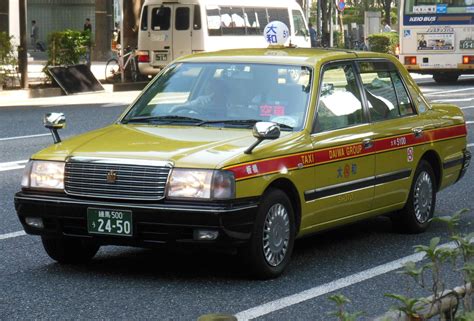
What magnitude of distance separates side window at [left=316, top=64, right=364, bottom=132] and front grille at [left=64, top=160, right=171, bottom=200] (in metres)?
1.48

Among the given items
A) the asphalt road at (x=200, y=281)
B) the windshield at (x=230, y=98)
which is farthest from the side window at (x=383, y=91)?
the asphalt road at (x=200, y=281)

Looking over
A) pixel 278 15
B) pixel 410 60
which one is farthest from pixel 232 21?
pixel 410 60

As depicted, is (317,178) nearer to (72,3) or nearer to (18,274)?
(18,274)

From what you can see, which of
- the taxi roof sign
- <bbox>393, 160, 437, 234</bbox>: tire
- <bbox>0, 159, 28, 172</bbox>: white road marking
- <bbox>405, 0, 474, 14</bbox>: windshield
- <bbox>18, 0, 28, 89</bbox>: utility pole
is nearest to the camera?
<bbox>393, 160, 437, 234</bbox>: tire

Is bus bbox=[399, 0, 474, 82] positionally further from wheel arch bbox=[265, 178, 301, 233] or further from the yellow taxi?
wheel arch bbox=[265, 178, 301, 233]

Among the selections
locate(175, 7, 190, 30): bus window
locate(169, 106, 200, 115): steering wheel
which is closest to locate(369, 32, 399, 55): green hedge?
locate(175, 7, 190, 30): bus window

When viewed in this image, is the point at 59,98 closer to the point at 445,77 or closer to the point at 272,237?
the point at 445,77

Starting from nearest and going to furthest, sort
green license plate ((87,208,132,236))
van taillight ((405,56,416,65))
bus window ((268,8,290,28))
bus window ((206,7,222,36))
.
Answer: green license plate ((87,208,132,236)) → van taillight ((405,56,416,65)) → bus window ((206,7,222,36)) → bus window ((268,8,290,28))

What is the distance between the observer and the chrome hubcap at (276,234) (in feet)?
25.0

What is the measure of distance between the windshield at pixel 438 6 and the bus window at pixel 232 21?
5.06 m

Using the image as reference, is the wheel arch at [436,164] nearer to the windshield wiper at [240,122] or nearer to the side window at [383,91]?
the side window at [383,91]

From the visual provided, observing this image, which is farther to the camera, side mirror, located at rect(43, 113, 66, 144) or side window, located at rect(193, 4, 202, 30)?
side window, located at rect(193, 4, 202, 30)

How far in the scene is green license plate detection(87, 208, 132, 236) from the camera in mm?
7347

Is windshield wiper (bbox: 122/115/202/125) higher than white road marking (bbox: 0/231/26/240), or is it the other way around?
windshield wiper (bbox: 122/115/202/125)
